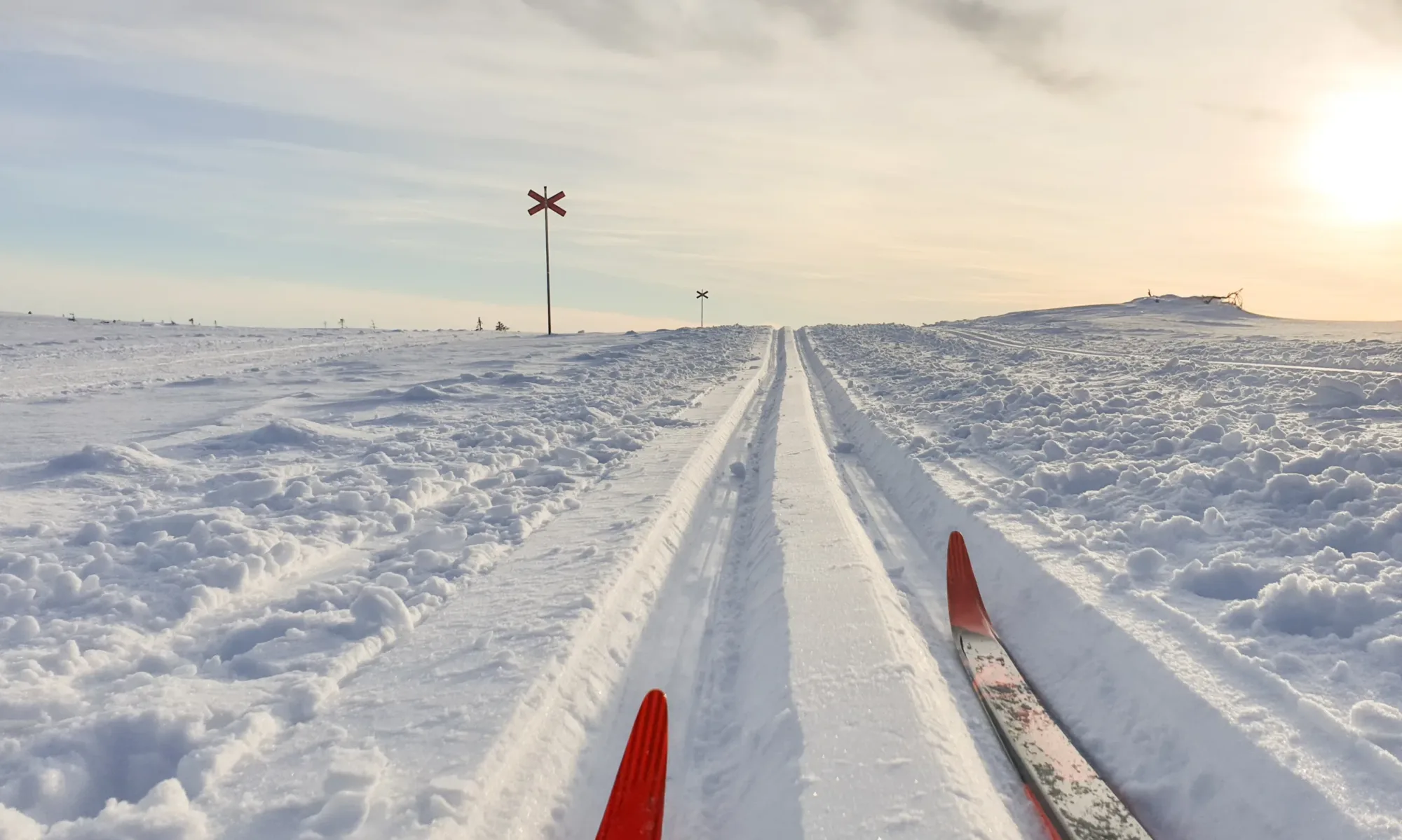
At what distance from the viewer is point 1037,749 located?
357 cm

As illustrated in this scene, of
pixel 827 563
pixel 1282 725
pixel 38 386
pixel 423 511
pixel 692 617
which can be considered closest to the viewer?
pixel 1282 725

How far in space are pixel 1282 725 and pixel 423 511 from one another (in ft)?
20.3

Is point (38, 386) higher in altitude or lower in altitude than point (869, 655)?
higher

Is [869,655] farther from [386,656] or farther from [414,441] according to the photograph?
[414,441]

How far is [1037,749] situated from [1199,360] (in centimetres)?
1473

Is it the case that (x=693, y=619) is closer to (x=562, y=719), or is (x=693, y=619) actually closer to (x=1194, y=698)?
A: (x=562, y=719)

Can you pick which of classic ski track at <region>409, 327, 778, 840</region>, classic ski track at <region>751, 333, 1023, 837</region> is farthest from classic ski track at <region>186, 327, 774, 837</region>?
classic ski track at <region>751, 333, 1023, 837</region>

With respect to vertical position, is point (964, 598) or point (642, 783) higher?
point (964, 598)

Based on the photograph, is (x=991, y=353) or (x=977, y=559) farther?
→ (x=991, y=353)

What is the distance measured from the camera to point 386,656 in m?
4.10

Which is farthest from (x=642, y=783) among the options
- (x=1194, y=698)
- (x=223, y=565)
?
(x=223, y=565)

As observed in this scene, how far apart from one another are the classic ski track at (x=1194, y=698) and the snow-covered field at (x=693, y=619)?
2cm

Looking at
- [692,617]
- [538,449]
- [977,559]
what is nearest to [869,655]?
[692,617]

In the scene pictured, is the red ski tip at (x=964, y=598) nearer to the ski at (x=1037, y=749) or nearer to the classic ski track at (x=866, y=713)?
the ski at (x=1037, y=749)
